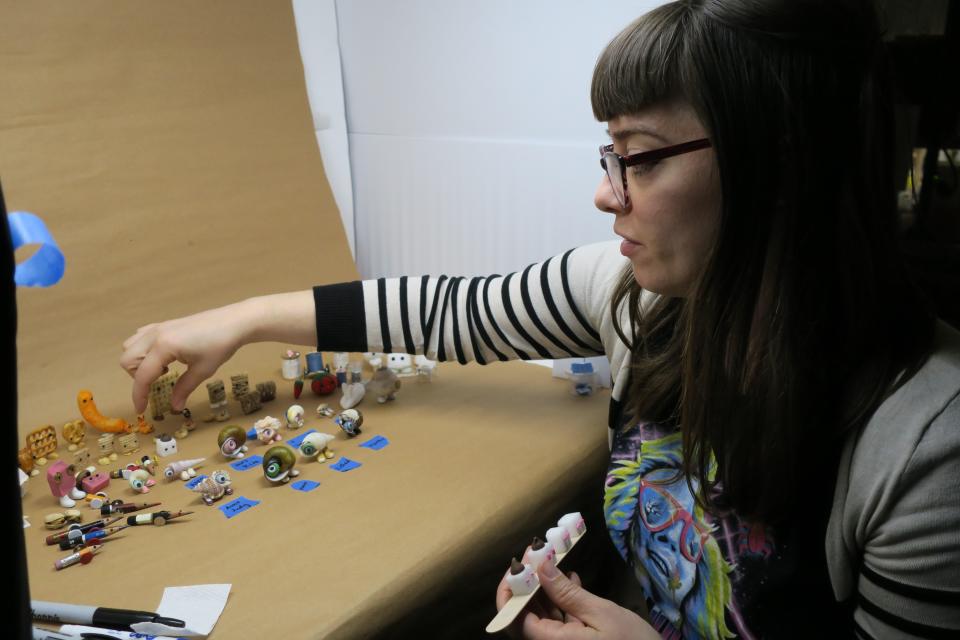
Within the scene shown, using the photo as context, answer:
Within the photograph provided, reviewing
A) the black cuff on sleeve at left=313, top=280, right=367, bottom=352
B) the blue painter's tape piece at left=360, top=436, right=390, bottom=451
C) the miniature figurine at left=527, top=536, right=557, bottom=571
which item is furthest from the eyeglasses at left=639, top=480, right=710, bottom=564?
the black cuff on sleeve at left=313, top=280, right=367, bottom=352

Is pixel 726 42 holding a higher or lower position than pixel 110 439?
higher

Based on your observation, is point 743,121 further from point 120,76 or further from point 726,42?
point 120,76

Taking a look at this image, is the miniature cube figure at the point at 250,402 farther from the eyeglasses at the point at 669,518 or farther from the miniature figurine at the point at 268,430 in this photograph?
the eyeglasses at the point at 669,518

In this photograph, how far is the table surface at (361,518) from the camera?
0.74 metres

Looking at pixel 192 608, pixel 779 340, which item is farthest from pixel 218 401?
pixel 779 340

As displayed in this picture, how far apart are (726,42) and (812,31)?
6 cm

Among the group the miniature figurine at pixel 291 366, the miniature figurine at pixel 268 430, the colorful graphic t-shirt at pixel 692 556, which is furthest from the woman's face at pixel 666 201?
the miniature figurine at pixel 291 366

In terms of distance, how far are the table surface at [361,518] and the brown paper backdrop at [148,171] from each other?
0.73ft

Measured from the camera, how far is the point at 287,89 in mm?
1540

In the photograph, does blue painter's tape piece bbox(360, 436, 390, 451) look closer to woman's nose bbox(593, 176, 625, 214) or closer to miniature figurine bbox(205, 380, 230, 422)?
miniature figurine bbox(205, 380, 230, 422)

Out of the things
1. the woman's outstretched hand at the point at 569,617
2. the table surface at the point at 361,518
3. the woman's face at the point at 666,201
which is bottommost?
the woman's outstretched hand at the point at 569,617

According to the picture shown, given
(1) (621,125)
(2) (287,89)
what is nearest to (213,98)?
(2) (287,89)

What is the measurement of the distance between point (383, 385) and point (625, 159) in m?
0.59

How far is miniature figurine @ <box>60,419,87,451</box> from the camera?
103 cm
